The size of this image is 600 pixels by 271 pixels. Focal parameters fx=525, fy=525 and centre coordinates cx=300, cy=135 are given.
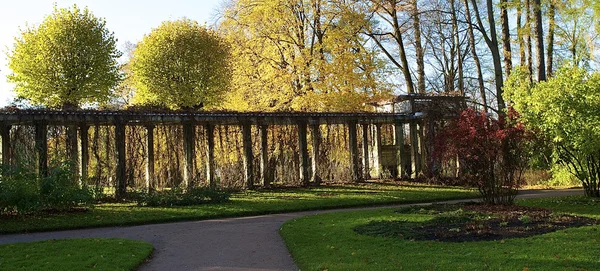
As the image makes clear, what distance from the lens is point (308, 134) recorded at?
24.9 metres

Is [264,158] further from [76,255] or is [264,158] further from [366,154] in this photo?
[76,255]

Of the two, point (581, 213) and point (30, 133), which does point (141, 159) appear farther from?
point (581, 213)

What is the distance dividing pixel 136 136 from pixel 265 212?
734 cm

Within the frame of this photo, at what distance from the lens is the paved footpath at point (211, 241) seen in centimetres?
821

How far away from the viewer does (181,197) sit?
16.7 meters

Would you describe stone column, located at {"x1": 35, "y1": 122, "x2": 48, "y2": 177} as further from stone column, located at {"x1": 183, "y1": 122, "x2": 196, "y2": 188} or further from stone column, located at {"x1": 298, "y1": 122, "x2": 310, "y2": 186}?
stone column, located at {"x1": 298, "y1": 122, "x2": 310, "y2": 186}

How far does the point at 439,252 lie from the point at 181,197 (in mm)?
10618

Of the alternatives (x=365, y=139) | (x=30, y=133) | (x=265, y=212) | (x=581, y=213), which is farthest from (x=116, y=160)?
(x=581, y=213)

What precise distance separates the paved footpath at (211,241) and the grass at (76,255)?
323 mm

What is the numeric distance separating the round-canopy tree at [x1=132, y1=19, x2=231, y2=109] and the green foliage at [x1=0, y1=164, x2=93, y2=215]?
11.1 m

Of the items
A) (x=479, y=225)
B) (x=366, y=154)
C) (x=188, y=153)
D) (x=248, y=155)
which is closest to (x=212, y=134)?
(x=188, y=153)

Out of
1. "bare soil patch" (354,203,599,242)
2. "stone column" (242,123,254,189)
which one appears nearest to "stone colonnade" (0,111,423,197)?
"stone column" (242,123,254,189)

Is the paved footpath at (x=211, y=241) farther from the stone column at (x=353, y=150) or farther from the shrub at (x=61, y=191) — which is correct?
the stone column at (x=353, y=150)

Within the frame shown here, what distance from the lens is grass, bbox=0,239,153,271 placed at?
7.97 m
